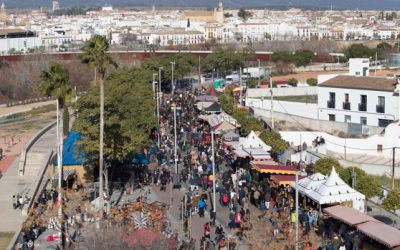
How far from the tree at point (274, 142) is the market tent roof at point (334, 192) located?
8059mm

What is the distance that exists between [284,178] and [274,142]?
5501mm

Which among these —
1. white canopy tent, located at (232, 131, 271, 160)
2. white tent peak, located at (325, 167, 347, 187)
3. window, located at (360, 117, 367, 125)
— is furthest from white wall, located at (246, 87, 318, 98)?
white tent peak, located at (325, 167, 347, 187)

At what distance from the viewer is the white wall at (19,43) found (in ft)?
425

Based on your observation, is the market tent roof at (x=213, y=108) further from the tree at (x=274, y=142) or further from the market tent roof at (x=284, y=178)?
the market tent roof at (x=284, y=178)

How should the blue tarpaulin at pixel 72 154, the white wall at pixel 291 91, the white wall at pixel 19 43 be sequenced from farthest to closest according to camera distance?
the white wall at pixel 19 43 < the white wall at pixel 291 91 < the blue tarpaulin at pixel 72 154

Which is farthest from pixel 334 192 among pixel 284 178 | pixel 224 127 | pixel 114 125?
pixel 224 127

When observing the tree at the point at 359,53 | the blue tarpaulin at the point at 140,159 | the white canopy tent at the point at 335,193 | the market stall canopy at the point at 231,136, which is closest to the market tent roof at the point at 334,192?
the white canopy tent at the point at 335,193

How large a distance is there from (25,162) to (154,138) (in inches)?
234

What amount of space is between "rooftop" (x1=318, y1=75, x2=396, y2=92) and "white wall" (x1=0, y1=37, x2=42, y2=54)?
306 ft

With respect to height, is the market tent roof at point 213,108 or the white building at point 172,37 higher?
the market tent roof at point 213,108

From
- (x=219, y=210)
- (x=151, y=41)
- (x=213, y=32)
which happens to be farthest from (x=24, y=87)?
(x=213, y=32)

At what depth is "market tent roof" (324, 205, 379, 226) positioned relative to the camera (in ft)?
63.6

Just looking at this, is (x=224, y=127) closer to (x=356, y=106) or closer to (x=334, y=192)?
(x=356, y=106)

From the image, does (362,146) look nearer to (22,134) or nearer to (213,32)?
(22,134)
